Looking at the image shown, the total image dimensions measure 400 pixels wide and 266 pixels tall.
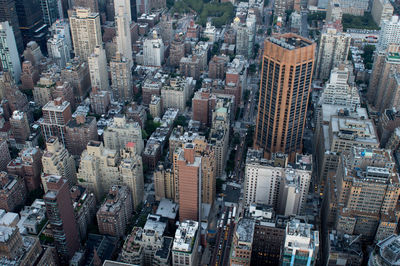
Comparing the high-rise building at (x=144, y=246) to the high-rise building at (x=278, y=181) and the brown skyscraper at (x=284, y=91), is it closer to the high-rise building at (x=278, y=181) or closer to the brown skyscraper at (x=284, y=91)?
the high-rise building at (x=278, y=181)

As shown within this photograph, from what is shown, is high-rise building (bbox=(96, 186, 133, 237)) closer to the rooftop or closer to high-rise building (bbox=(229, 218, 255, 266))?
the rooftop

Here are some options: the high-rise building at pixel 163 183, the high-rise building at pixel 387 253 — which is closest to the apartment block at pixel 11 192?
the high-rise building at pixel 163 183

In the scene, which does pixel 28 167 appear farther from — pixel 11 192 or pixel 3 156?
pixel 3 156

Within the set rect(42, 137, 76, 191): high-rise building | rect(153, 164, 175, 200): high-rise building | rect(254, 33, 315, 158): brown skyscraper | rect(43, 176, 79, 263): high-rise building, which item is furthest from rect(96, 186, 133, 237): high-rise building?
rect(254, 33, 315, 158): brown skyscraper

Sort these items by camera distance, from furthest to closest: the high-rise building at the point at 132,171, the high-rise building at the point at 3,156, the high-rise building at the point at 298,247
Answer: the high-rise building at the point at 3,156
the high-rise building at the point at 132,171
the high-rise building at the point at 298,247

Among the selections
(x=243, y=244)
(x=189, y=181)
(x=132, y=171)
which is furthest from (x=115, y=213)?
(x=243, y=244)

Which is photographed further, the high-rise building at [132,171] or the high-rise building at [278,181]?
the high-rise building at [132,171]
